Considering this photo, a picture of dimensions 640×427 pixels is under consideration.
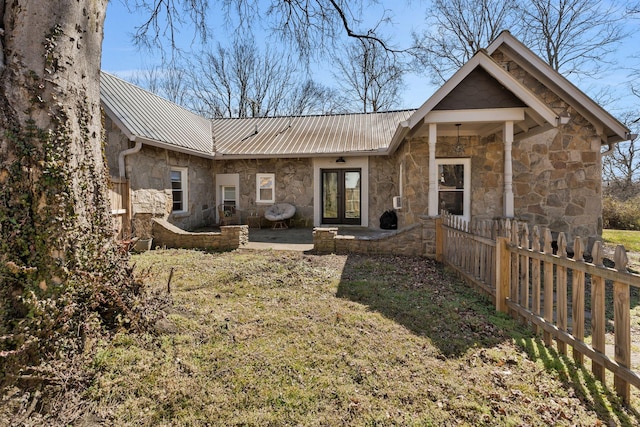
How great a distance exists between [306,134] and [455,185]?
6324 mm

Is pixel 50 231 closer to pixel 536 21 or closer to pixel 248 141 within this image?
pixel 248 141

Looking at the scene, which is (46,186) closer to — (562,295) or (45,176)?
(45,176)

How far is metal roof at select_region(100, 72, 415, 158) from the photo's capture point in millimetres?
8961

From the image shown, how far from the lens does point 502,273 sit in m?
4.15

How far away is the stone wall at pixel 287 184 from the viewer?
12047mm

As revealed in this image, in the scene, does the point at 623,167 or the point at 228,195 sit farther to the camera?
the point at 623,167

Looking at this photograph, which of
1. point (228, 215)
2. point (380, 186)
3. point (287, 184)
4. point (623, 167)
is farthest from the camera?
point (623, 167)

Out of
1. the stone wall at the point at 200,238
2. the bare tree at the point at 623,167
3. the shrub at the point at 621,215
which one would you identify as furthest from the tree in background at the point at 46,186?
the bare tree at the point at 623,167

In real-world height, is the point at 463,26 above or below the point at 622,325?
above

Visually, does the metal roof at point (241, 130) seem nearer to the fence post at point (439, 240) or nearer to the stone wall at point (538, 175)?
the stone wall at point (538, 175)

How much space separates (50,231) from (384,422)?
2.88 m

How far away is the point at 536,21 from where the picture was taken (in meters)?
17.7

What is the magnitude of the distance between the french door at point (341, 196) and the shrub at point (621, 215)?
1085 cm

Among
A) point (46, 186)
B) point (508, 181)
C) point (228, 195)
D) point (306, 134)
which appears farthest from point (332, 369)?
point (306, 134)
